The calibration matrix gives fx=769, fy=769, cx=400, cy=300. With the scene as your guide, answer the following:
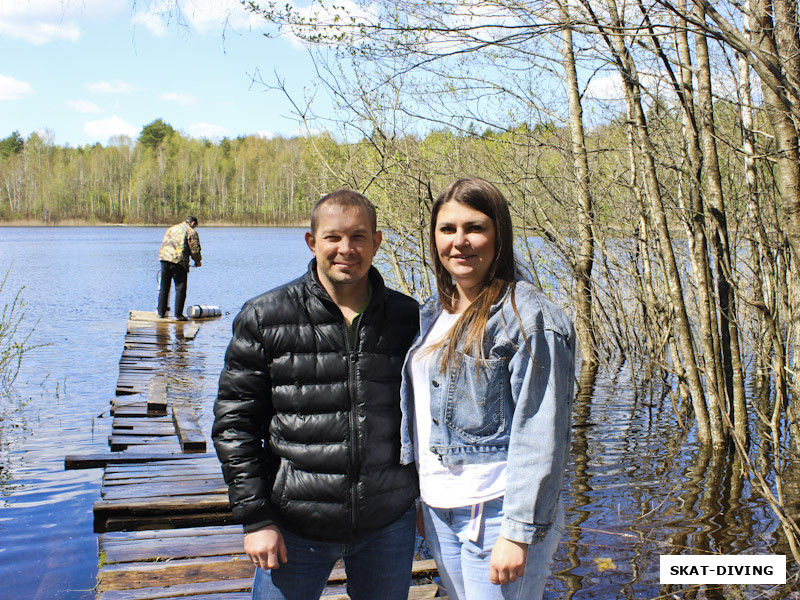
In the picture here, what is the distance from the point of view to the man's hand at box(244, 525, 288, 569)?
2.37 meters

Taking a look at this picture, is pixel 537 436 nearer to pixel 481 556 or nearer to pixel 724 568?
pixel 481 556

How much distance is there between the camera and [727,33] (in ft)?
11.8

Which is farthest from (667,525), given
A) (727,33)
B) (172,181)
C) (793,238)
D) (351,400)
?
(172,181)

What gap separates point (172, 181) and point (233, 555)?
99.2 meters

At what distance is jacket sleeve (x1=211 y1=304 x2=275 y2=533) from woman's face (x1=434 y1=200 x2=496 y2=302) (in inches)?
26.1

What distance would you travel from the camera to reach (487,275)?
92.2 inches

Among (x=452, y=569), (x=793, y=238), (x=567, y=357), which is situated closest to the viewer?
(x=567, y=357)

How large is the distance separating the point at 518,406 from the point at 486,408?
12 centimetres

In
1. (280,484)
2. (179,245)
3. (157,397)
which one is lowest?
(157,397)

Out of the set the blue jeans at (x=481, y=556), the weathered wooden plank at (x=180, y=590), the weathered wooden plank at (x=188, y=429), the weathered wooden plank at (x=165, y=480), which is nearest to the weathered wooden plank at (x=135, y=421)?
the weathered wooden plank at (x=188, y=429)

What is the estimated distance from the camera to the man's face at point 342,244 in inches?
97.6

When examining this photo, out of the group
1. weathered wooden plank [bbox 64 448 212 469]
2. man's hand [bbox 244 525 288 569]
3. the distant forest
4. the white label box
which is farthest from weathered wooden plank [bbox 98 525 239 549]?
the distant forest

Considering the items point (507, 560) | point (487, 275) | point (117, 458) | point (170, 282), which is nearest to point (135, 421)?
point (117, 458)

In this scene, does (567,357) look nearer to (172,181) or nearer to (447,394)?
(447,394)
